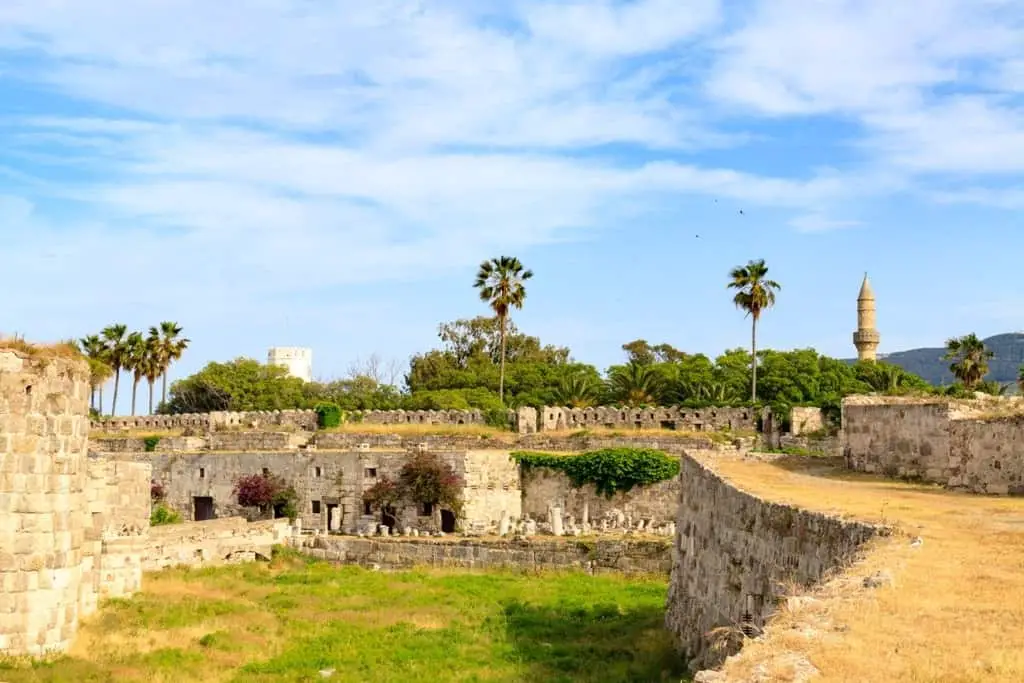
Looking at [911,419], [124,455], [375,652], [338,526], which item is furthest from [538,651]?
[124,455]

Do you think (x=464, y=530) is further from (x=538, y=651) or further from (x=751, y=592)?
(x=751, y=592)

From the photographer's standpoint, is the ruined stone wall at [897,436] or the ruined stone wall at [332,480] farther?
the ruined stone wall at [332,480]

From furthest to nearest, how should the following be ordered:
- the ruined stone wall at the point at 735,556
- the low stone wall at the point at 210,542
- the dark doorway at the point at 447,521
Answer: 1. the dark doorway at the point at 447,521
2. the low stone wall at the point at 210,542
3. the ruined stone wall at the point at 735,556

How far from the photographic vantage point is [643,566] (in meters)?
28.0

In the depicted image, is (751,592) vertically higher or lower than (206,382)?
lower

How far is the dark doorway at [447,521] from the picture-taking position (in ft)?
126

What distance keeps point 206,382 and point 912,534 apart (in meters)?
77.5

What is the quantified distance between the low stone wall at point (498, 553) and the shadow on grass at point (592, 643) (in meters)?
3.83

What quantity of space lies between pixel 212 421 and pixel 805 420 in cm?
A: 2770

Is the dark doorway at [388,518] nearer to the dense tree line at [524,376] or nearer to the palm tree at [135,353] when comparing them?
the dense tree line at [524,376]

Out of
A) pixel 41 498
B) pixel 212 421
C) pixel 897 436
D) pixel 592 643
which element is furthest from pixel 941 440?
pixel 212 421

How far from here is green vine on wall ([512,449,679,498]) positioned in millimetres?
36188

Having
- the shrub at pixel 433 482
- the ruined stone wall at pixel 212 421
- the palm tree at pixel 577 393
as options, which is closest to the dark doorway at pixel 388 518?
the shrub at pixel 433 482

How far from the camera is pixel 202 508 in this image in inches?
1727
